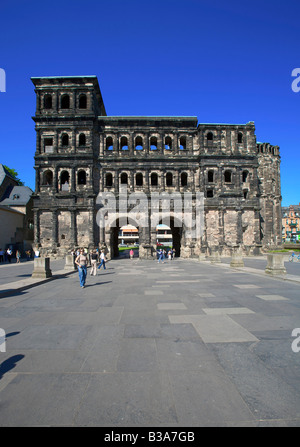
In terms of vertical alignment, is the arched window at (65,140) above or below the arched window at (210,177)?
above

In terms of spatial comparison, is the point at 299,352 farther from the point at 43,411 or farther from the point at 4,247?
the point at 4,247

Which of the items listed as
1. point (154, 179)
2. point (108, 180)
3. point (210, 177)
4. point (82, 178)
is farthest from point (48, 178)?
point (210, 177)

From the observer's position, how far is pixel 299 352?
3.76 m

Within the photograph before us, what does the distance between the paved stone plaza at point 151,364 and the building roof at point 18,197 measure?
33.2m

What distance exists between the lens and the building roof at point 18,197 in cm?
3502

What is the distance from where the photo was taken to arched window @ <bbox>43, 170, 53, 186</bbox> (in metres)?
27.1

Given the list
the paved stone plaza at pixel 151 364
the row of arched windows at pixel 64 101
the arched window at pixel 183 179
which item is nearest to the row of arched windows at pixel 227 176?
the arched window at pixel 183 179

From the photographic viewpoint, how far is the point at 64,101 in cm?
2831

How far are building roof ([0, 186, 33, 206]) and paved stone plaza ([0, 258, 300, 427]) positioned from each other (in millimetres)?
33161

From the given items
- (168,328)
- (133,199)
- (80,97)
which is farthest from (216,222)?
(168,328)

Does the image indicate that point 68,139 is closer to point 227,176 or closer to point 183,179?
point 183,179

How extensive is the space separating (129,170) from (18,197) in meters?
20.6

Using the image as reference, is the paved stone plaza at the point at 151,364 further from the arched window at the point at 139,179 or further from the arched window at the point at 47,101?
the arched window at the point at 47,101
